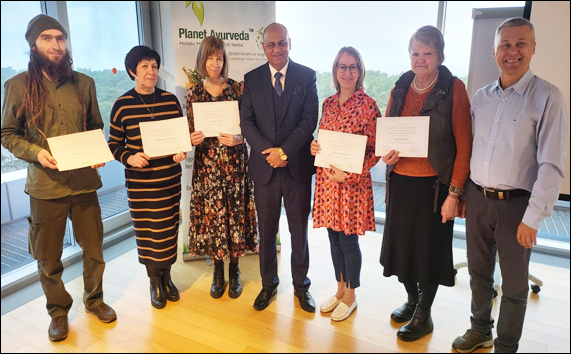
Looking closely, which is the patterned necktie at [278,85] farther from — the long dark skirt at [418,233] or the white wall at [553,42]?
the white wall at [553,42]

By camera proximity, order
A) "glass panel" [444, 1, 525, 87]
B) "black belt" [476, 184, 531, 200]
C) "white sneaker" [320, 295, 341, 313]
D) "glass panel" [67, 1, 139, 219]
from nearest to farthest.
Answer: "black belt" [476, 184, 531, 200] < "white sneaker" [320, 295, 341, 313] < "glass panel" [67, 1, 139, 219] < "glass panel" [444, 1, 525, 87]

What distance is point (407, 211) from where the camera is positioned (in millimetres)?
2129

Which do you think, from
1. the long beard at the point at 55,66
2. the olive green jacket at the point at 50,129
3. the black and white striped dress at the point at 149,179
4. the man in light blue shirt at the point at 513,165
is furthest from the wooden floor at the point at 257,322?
the long beard at the point at 55,66

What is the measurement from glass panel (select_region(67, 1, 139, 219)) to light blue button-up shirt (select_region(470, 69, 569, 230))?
2.73 metres

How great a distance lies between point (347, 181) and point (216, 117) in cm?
92

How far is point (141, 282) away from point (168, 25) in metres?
2.57

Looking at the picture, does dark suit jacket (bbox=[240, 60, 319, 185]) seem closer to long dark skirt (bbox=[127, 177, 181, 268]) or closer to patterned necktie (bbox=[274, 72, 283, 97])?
patterned necktie (bbox=[274, 72, 283, 97])

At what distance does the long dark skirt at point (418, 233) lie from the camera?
2.07m

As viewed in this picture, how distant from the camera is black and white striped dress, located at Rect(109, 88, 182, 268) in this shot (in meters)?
2.40

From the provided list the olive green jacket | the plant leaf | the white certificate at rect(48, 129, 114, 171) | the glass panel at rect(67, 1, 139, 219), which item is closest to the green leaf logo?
the plant leaf

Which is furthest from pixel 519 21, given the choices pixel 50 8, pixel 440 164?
pixel 50 8

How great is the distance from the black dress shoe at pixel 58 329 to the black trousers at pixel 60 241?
0.03 metres

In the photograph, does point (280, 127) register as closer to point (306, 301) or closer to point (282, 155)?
point (282, 155)

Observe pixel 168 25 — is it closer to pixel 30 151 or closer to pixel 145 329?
pixel 30 151
